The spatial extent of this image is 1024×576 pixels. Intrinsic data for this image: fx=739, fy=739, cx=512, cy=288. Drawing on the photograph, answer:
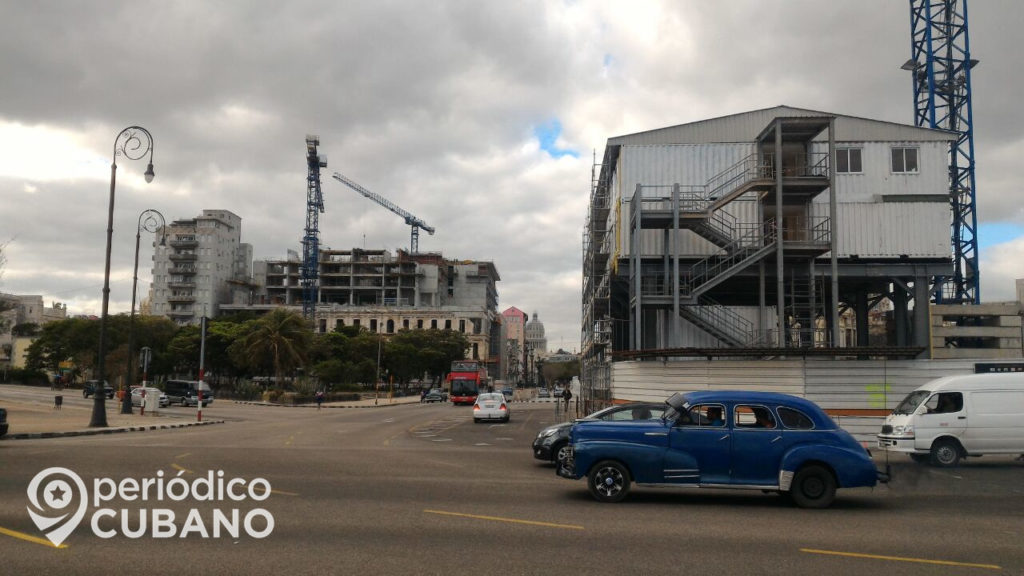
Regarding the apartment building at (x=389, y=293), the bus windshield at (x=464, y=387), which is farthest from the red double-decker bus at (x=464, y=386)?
the apartment building at (x=389, y=293)

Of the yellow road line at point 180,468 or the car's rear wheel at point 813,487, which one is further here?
the yellow road line at point 180,468

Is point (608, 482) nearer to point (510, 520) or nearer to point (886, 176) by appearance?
point (510, 520)

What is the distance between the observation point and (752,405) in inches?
463

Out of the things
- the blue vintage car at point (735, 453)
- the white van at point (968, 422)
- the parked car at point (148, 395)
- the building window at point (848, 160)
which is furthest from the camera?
Answer: the parked car at point (148, 395)

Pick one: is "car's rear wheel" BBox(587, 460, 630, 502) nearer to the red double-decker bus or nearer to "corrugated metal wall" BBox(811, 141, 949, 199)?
"corrugated metal wall" BBox(811, 141, 949, 199)

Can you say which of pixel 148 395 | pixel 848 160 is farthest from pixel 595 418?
pixel 148 395

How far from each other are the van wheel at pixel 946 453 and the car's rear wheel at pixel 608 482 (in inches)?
397

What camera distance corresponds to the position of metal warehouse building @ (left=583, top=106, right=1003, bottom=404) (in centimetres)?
3366

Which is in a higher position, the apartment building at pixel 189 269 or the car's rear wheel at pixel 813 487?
the apartment building at pixel 189 269

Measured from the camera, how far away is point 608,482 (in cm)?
1175

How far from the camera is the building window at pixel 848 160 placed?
36375 millimetres

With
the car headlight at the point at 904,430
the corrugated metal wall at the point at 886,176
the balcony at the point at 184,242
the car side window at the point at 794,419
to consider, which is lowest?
the car headlight at the point at 904,430

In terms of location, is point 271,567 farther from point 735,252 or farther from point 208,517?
point 735,252

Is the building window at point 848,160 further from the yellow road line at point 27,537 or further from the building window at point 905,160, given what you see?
the yellow road line at point 27,537
